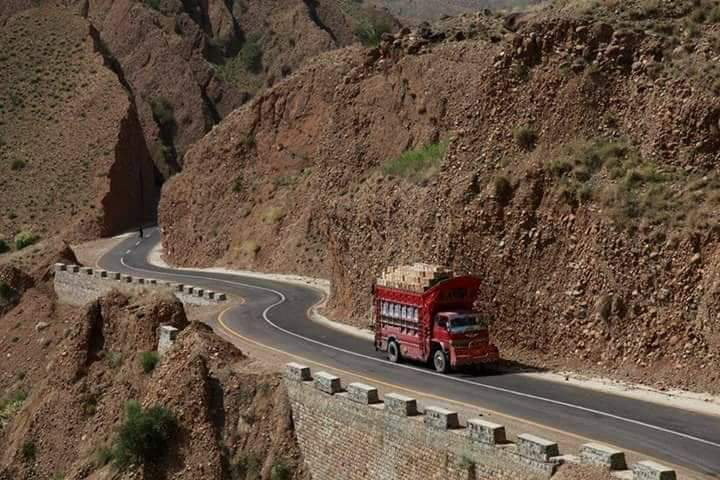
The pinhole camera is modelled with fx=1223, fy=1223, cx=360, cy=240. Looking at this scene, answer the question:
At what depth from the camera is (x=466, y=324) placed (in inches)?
1133

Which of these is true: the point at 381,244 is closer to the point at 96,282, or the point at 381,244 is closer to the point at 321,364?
the point at 321,364

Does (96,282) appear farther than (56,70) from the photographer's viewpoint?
No

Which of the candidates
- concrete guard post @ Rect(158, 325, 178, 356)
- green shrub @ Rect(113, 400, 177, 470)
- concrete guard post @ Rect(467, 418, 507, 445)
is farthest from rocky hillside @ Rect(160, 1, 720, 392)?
green shrub @ Rect(113, 400, 177, 470)

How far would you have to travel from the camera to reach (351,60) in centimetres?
6681

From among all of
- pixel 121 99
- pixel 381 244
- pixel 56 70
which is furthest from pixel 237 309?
pixel 56 70

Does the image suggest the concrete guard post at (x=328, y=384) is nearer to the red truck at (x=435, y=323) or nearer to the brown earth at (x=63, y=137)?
the red truck at (x=435, y=323)

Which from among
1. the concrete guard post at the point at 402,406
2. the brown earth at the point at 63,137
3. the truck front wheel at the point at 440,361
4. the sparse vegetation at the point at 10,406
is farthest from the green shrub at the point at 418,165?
the brown earth at the point at 63,137

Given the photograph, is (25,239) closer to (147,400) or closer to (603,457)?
(147,400)

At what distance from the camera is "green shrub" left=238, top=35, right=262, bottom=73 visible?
11788 centimetres

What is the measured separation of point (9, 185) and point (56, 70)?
14.5m

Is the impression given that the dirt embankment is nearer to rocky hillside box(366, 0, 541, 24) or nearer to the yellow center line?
the yellow center line

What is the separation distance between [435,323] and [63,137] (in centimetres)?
6386

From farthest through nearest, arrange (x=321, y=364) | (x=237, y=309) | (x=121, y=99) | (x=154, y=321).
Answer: (x=121, y=99)
(x=237, y=309)
(x=154, y=321)
(x=321, y=364)

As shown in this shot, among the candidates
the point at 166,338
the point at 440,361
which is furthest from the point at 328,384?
the point at 166,338
